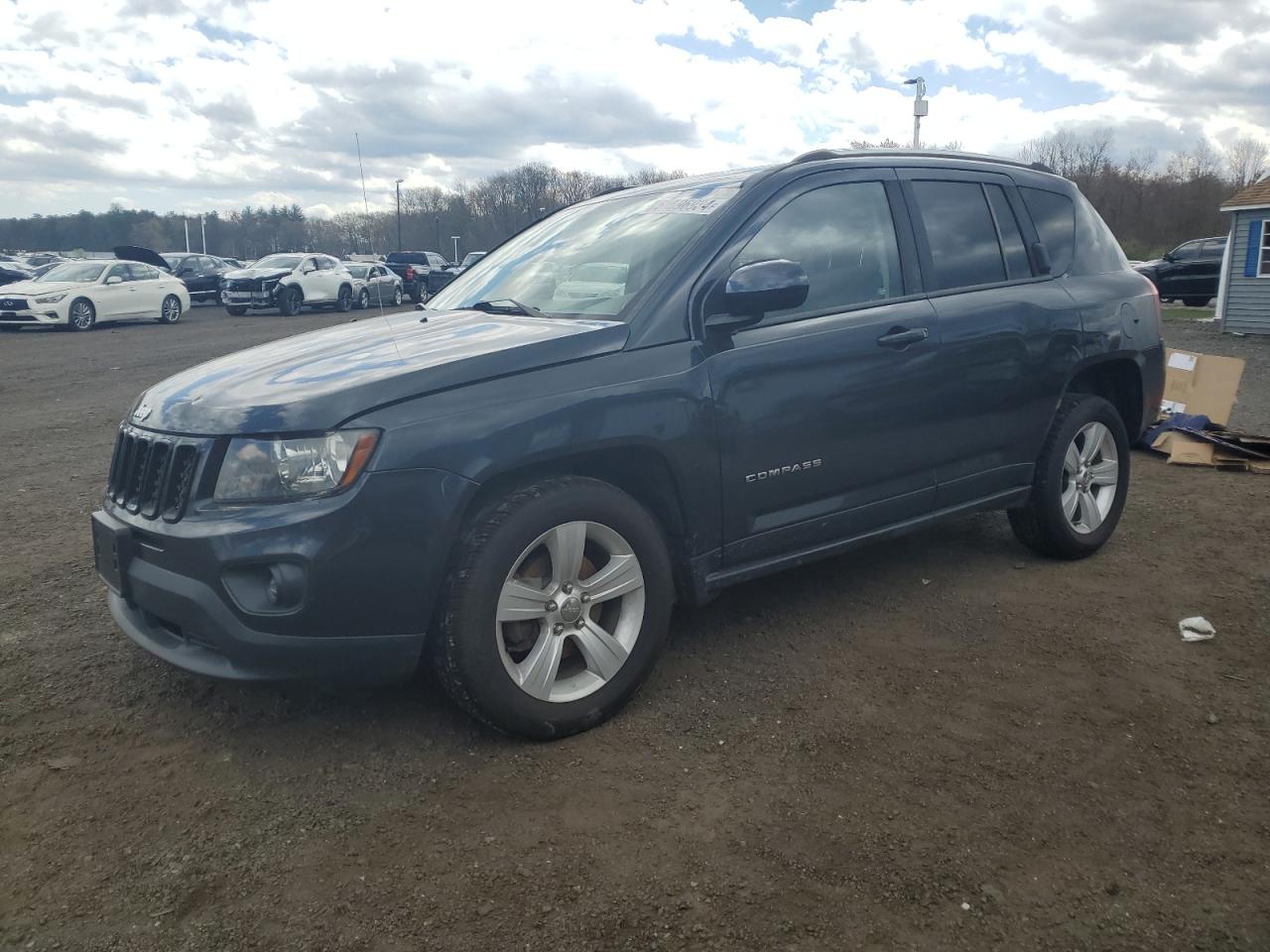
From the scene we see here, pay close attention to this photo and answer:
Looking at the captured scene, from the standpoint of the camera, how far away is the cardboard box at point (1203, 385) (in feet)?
25.9

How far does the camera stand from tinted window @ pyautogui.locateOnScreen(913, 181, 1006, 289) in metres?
4.38

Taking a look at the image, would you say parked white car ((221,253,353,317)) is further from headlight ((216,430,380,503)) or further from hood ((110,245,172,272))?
headlight ((216,430,380,503))

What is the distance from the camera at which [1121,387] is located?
17.3ft

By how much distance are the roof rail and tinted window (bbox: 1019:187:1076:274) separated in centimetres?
18

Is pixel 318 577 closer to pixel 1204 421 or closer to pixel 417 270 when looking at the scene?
pixel 1204 421

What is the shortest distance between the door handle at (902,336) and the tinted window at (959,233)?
33 cm

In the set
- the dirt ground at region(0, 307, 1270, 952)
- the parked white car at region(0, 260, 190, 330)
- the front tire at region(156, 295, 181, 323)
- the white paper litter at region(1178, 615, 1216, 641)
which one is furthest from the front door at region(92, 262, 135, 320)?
the white paper litter at region(1178, 615, 1216, 641)

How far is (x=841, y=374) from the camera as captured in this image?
3846 mm

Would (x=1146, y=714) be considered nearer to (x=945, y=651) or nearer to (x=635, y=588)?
(x=945, y=651)

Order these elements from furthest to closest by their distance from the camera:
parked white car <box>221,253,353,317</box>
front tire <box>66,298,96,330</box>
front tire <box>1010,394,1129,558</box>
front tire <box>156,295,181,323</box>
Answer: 1. parked white car <box>221,253,353,317</box>
2. front tire <box>156,295,181,323</box>
3. front tire <box>66,298,96,330</box>
4. front tire <box>1010,394,1129,558</box>

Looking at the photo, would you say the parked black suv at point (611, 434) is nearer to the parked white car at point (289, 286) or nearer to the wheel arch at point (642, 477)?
the wheel arch at point (642, 477)

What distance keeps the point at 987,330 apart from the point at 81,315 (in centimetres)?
2316

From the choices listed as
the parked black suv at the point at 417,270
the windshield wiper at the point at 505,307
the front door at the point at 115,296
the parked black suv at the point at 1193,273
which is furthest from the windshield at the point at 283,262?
the windshield wiper at the point at 505,307

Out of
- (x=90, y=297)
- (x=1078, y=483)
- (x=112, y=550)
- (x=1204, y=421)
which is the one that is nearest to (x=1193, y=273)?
(x=1204, y=421)
